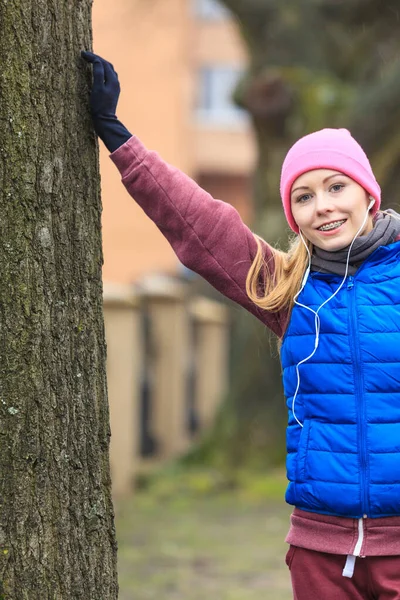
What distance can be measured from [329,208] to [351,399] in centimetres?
53

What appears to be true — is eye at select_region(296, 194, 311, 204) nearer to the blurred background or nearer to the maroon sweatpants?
the maroon sweatpants

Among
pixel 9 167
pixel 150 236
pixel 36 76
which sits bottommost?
pixel 9 167

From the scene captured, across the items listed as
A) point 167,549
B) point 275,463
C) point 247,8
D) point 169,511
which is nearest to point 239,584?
point 167,549

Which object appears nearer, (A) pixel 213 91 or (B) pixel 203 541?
(B) pixel 203 541

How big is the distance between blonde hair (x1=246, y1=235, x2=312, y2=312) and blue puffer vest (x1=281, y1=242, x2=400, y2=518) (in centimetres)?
9

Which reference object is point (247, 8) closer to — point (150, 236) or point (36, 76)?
point (36, 76)

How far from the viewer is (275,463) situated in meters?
10.0

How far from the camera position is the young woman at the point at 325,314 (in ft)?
9.92

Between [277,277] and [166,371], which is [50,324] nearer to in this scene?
[277,277]

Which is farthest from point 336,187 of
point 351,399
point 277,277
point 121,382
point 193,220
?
point 121,382

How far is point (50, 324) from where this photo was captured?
3102 mm

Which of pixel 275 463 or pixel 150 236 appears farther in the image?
pixel 150 236

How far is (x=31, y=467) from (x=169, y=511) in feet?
20.3

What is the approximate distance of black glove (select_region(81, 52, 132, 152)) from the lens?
3.20 metres
